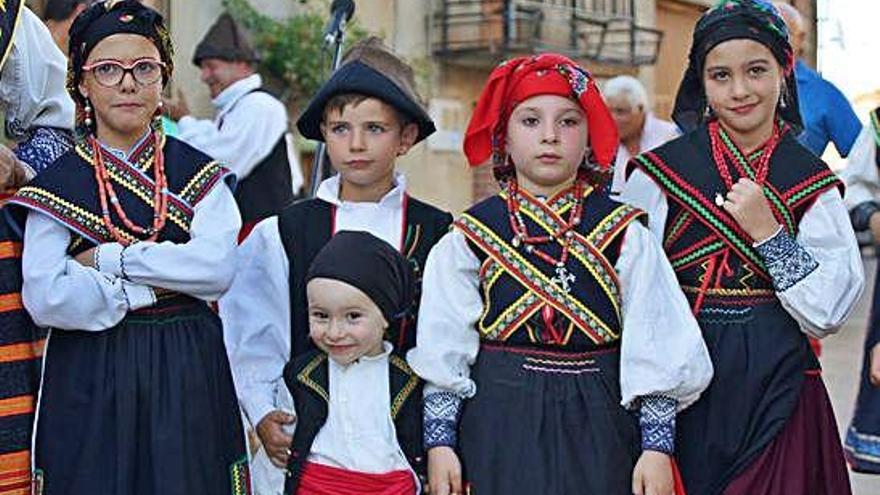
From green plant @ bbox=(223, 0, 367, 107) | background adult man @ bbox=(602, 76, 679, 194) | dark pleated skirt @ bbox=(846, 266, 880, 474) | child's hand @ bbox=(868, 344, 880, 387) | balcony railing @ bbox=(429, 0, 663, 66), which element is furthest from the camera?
balcony railing @ bbox=(429, 0, 663, 66)

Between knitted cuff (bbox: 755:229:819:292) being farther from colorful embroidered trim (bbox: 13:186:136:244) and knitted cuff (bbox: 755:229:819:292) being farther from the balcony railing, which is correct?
the balcony railing

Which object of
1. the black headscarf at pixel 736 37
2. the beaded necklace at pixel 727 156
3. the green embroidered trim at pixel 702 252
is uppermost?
the black headscarf at pixel 736 37

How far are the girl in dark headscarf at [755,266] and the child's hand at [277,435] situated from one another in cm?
98

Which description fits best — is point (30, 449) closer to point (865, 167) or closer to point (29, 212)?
point (29, 212)

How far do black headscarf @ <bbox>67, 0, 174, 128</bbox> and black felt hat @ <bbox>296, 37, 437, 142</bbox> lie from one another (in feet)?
1.39

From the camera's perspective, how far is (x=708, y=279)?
10.8 ft

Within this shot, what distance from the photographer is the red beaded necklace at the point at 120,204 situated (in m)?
3.23

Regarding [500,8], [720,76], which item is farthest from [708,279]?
[500,8]

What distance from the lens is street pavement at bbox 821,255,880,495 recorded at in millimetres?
6109

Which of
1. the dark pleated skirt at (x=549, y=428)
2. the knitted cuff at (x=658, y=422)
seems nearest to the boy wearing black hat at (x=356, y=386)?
the dark pleated skirt at (x=549, y=428)

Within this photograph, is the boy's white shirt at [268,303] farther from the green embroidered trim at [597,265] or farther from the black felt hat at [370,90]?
the green embroidered trim at [597,265]

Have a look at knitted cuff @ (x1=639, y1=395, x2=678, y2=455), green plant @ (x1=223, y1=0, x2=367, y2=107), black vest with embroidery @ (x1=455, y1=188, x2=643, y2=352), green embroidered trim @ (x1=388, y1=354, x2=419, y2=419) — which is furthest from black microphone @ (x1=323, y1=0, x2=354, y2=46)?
green plant @ (x1=223, y1=0, x2=367, y2=107)

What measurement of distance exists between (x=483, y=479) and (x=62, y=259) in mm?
1095

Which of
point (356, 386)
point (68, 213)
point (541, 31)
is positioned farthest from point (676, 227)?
point (541, 31)
